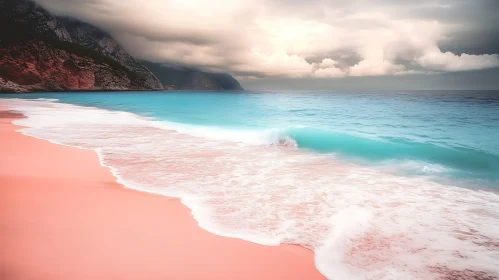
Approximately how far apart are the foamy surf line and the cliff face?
94135 millimetres

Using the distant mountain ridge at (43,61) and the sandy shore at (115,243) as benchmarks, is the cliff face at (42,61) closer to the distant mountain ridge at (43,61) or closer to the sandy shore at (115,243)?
the distant mountain ridge at (43,61)

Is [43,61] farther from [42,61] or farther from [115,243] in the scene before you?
[115,243]

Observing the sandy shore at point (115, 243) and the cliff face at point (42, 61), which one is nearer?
the sandy shore at point (115, 243)

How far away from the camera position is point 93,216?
4.54 meters

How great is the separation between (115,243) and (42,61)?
395 feet

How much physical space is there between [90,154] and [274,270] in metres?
8.42

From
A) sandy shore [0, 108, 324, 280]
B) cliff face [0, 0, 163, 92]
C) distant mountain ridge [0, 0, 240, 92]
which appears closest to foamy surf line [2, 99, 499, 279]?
sandy shore [0, 108, 324, 280]

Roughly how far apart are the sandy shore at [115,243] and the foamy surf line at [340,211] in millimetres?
380

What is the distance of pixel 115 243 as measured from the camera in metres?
3.75

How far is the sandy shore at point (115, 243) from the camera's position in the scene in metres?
3.21

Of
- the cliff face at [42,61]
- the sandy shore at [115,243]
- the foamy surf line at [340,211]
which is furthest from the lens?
the cliff face at [42,61]

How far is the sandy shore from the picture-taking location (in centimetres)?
321

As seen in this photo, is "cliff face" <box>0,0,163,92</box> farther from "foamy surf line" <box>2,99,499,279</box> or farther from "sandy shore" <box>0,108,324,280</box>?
"sandy shore" <box>0,108,324,280</box>

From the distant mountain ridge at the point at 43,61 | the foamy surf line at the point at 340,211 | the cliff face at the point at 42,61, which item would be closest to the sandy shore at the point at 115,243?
the foamy surf line at the point at 340,211
